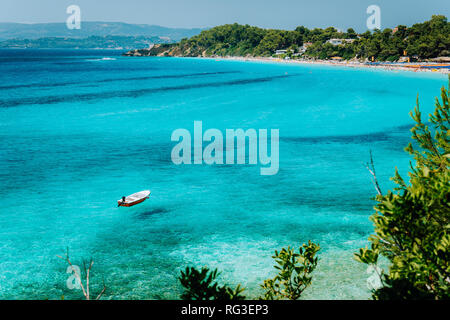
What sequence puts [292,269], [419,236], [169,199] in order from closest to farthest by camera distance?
[419,236]
[292,269]
[169,199]

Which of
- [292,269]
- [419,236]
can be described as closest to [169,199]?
[292,269]

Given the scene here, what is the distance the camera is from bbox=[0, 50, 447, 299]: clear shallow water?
1920cm

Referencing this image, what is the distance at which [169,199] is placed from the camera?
2834 cm

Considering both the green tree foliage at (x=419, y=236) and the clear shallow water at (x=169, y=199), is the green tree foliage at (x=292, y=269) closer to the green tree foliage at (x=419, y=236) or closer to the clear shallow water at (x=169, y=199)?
the green tree foliage at (x=419, y=236)

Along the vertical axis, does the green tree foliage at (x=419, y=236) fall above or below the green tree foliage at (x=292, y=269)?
above

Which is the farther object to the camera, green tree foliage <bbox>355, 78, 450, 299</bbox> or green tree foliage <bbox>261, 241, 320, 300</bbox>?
green tree foliage <bbox>261, 241, 320, 300</bbox>

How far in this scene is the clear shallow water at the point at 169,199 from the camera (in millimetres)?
19203

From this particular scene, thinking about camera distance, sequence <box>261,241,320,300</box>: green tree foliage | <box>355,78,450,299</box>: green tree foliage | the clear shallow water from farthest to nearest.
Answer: the clear shallow water → <box>261,241,320,300</box>: green tree foliage → <box>355,78,450,299</box>: green tree foliage

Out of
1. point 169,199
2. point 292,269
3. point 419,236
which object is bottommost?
point 169,199

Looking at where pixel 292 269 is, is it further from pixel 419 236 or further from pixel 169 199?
pixel 169 199

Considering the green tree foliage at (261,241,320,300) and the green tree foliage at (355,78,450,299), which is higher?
the green tree foliage at (355,78,450,299)

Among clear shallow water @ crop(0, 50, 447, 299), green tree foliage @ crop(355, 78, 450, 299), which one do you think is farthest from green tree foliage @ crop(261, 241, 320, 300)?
clear shallow water @ crop(0, 50, 447, 299)

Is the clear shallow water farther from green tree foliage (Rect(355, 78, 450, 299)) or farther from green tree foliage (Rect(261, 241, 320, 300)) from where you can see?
green tree foliage (Rect(355, 78, 450, 299))

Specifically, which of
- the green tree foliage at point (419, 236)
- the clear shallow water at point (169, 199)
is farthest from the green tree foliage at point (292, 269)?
the clear shallow water at point (169, 199)
